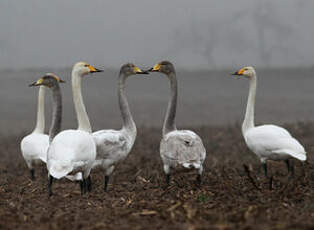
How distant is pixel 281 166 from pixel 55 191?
16.9 ft

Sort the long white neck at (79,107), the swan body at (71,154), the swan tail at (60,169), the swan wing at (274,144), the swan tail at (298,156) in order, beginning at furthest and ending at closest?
the long white neck at (79,107) < the swan wing at (274,144) < the swan tail at (298,156) < the swan body at (71,154) < the swan tail at (60,169)

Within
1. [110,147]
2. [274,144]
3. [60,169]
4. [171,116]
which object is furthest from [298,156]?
[60,169]

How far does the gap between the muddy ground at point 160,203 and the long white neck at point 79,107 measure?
1136 millimetres

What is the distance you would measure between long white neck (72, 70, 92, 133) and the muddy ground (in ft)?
3.73

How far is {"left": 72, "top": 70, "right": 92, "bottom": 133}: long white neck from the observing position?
8.67 metres

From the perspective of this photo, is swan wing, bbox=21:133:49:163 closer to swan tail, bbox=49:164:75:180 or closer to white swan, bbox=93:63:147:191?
white swan, bbox=93:63:147:191

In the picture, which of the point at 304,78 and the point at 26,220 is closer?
the point at 26,220

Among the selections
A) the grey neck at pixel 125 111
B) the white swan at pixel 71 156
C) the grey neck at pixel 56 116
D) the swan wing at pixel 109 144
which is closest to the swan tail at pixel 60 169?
the white swan at pixel 71 156

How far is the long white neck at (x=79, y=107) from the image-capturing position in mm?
8672

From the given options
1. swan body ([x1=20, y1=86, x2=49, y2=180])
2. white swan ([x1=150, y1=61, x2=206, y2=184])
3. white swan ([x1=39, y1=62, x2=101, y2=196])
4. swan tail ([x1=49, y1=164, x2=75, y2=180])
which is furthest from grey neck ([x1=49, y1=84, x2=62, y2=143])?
swan tail ([x1=49, y1=164, x2=75, y2=180])

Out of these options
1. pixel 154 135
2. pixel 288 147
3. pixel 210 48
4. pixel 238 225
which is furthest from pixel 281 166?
pixel 210 48

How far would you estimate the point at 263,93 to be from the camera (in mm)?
35688

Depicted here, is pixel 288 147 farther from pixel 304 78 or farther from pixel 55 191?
pixel 304 78

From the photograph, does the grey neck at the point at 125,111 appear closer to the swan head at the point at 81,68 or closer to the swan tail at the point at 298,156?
the swan head at the point at 81,68
